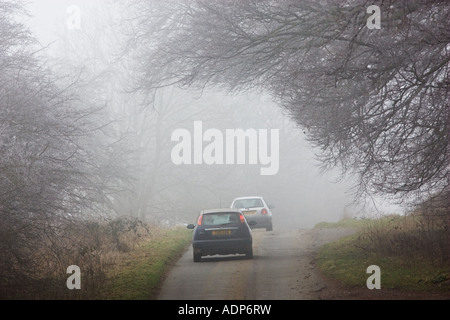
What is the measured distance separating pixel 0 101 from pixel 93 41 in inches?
1029

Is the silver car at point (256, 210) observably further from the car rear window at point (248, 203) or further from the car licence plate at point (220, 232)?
the car licence plate at point (220, 232)

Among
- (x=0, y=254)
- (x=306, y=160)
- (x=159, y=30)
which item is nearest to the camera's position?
(x=0, y=254)

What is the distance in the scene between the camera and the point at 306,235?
1089 inches

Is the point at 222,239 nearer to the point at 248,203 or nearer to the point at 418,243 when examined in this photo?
the point at 418,243

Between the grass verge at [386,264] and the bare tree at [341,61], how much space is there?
158cm

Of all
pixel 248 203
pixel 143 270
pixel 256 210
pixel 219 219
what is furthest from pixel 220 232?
pixel 248 203

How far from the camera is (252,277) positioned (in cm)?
1600

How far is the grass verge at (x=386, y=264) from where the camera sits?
1420 centimetres

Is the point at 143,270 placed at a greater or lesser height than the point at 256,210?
lesser

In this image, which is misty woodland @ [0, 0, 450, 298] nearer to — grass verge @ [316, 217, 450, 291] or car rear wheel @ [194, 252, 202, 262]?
grass verge @ [316, 217, 450, 291]

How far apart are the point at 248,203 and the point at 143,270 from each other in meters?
15.7

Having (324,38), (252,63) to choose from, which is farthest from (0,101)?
(324,38)

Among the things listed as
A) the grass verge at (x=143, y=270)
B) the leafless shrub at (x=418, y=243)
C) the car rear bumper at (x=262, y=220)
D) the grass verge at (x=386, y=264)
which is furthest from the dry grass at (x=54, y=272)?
the car rear bumper at (x=262, y=220)
